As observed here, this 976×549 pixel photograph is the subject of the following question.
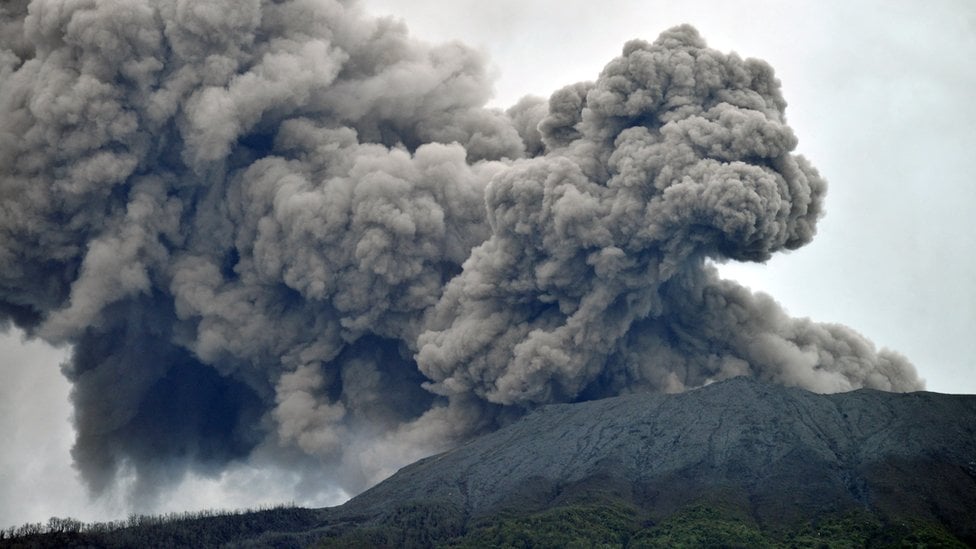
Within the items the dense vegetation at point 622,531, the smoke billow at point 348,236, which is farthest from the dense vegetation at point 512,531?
the smoke billow at point 348,236

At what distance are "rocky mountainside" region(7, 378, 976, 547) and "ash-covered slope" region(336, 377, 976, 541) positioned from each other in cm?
7

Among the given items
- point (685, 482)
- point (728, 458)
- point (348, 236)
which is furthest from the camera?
point (348, 236)

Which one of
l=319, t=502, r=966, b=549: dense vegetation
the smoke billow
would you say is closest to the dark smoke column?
the smoke billow

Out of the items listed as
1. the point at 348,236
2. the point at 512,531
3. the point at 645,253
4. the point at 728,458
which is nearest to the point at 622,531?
the point at 512,531

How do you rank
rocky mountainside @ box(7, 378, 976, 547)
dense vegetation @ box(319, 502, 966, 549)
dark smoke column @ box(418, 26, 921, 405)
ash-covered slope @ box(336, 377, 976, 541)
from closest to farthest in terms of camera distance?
dense vegetation @ box(319, 502, 966, 549), rocky mountainside @ box(7, 378, 976, 547), ash-covered slope @ box(336, 377, 976, 541), dark smoke column @ box(418, 26, 921, 405)

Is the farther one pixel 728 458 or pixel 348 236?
pixel 348 236

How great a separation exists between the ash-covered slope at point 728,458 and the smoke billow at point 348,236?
2412mm

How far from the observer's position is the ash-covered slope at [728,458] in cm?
5934

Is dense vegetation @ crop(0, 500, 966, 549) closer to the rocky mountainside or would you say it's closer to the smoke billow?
the rocky mountainside

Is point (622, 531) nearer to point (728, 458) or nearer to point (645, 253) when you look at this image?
point (728, 458)

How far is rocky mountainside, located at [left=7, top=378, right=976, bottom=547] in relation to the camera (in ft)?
188

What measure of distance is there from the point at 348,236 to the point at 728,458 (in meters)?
18.3

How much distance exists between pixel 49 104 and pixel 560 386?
23.8 m

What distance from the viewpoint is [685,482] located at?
202 feet
